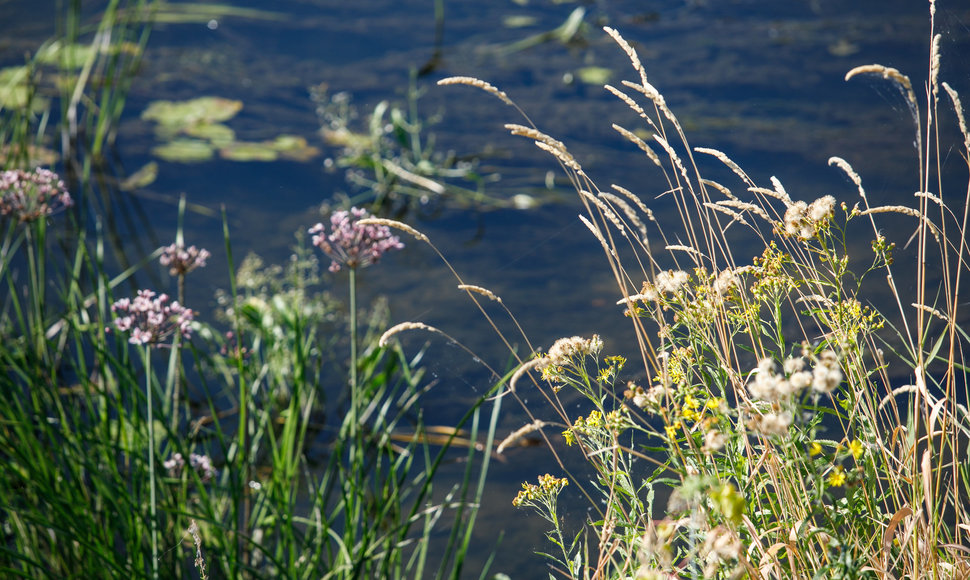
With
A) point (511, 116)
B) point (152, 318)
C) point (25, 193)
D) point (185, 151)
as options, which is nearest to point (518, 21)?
point (511, 116)

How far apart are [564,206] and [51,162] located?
2.45 meters

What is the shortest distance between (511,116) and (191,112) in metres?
1.77

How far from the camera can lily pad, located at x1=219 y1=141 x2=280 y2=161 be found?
390 centimetres

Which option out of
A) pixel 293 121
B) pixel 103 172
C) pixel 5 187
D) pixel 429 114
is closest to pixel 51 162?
pixel 103 172

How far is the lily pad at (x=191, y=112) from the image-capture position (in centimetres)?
420

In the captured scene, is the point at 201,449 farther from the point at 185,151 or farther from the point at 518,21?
the point at 518,21

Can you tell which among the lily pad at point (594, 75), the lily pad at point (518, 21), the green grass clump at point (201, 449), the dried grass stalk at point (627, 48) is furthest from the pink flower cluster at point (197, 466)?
the lily pad at point (518, 21)

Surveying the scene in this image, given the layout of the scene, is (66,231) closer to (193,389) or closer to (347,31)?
(193,389)

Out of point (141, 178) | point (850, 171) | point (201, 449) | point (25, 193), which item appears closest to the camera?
point (850, 171)

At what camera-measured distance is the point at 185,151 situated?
13.0ft

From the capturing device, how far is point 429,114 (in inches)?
162

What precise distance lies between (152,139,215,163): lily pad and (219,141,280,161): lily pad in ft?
0.26

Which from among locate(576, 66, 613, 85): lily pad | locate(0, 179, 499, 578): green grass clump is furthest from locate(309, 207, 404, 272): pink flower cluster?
locate(576, 66, 613, 85): lily pad

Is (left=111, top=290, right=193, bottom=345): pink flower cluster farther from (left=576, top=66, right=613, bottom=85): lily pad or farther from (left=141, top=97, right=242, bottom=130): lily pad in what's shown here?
(left=576, top=66, right=613, bottom=85): lily pad
